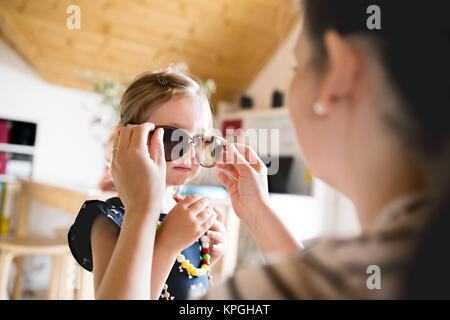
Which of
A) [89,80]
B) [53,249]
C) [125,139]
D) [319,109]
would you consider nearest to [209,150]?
[125,139]

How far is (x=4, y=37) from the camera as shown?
3.45 m

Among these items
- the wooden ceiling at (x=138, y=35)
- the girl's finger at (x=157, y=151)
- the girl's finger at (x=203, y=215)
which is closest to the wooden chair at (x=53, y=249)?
the girl's finger at (x=203, y=215)

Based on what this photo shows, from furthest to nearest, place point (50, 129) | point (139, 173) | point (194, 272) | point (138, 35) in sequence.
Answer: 1. point (50, 129)
2. point (138, 35)
3. point (194, 272)
4. point (139, 173)

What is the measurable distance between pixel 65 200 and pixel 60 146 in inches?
82.5

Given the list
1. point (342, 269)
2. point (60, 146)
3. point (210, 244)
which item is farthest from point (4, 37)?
point (342, 269)

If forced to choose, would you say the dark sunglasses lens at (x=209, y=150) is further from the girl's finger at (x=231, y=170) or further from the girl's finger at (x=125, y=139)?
the girl's finger at (x=125, y=139)

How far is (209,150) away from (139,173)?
1.03ft

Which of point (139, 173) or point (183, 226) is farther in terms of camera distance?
point (183, 226)

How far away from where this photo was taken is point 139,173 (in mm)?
478

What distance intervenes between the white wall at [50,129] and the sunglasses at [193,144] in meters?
2.94

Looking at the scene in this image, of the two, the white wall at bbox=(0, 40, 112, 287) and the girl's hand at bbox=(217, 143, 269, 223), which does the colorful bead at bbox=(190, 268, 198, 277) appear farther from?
the white wall at bbox=(0, 40, 112, 287)

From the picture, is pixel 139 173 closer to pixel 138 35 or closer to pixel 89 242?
pixel 89 242

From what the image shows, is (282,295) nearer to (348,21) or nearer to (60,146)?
(348,21)

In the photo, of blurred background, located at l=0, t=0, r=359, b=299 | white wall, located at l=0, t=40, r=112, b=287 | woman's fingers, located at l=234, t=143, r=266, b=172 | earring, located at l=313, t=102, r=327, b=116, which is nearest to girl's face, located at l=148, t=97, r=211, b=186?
woman's fingers, located at l=234, t=143, r=266, b=172
